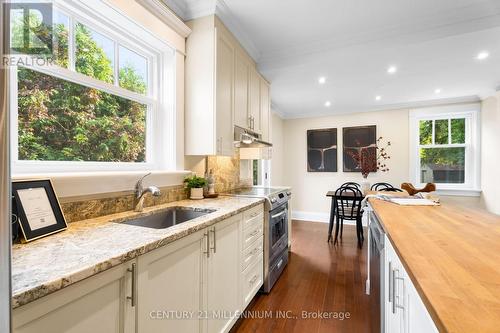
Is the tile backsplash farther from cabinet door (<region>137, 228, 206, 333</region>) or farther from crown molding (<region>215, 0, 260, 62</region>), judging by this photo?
crown molding (<region>215, 0, 260, 62</region>)

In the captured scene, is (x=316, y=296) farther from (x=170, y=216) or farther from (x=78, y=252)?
(x=78, y=252)

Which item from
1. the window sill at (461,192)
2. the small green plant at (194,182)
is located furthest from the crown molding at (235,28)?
the window sill at (461,192)

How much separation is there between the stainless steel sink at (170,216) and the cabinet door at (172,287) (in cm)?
44

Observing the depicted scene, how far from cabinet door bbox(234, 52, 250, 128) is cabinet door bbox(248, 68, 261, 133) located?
115 mm

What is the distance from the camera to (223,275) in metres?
1.56

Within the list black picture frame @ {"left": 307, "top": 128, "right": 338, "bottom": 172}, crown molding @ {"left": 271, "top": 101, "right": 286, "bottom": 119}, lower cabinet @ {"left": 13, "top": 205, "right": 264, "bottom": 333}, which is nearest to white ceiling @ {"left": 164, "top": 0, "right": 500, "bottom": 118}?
crown molding @ {"left": 271, "top": 101, "right": 286, "bottom": 119}

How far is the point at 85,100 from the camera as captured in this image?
1.53 meters

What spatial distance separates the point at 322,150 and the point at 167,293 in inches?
189

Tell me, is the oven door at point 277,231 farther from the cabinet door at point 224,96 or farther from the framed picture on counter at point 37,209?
the framed picture on counter at point 37,209

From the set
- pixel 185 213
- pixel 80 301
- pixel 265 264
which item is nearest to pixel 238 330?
pixel 265 264

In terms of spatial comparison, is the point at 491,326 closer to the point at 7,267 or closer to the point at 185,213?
the point at 7,267

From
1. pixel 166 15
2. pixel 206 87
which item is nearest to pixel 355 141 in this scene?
pixel 206 87

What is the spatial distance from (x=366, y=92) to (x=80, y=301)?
4.43 metres

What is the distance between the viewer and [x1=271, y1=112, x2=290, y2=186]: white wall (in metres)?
5.04
